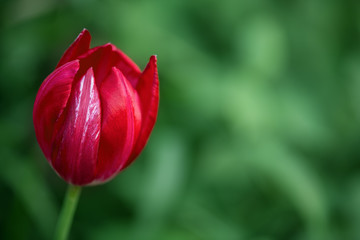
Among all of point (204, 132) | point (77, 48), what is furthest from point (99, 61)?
point (204, 132)

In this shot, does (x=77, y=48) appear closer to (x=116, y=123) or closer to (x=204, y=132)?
(x=116, y=123)

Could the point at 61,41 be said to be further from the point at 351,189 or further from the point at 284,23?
the point at 351,189

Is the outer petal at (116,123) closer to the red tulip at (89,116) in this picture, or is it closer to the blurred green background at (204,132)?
the red tulip at (89,116)

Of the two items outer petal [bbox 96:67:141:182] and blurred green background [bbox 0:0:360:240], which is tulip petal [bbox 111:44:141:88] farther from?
blurred green background [bbox 0:0:360:240]

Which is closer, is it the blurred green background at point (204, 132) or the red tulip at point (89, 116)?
the red tulip at point (89, 116)

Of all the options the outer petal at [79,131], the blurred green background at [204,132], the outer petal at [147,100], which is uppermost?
the blurred green background at [204,132]

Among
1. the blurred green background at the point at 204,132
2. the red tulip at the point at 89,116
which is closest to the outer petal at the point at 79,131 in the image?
the red tulip at the point at 89,116

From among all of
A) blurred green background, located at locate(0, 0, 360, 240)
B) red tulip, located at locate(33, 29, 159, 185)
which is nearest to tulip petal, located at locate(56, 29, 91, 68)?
red tulip, located at locate(33, 29, 159, 185)
